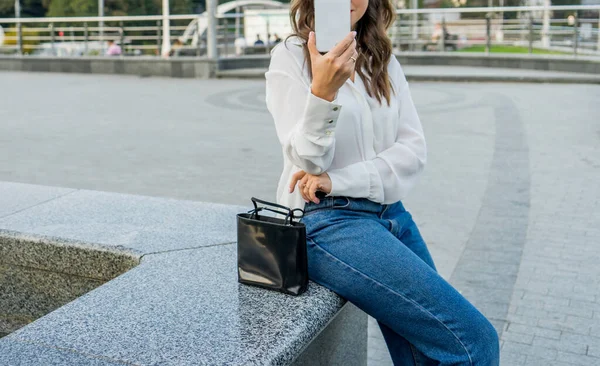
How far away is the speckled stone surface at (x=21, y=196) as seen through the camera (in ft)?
12.9

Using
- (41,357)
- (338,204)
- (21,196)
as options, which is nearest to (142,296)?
(41,357)

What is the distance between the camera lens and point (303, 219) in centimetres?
265

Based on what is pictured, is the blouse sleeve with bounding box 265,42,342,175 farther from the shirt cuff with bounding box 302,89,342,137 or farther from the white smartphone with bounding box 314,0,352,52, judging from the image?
the white smartphone with bounding box 314,0,352,52

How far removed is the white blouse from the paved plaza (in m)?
1.30

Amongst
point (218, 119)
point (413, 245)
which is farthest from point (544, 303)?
point (218, 119)

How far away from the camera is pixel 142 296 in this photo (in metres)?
2.69

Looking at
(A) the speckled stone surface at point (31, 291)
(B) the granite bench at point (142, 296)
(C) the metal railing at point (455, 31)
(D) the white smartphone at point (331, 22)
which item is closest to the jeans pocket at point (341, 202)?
(B) the granite bench at point (142, 296)

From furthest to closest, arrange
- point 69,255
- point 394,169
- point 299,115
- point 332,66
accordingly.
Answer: point 69,255, point 394,169, point 299,115, point 332,66

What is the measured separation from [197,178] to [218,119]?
13.5 ft

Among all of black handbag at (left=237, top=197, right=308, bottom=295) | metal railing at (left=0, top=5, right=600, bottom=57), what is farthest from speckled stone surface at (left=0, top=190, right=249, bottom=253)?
metal railing at (left=0, top=5, right=600, bottom=57)

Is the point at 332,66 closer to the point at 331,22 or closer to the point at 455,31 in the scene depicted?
the point at 331,22

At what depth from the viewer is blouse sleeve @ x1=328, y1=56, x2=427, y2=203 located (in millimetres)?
2643

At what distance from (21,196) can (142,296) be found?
72.2 inches

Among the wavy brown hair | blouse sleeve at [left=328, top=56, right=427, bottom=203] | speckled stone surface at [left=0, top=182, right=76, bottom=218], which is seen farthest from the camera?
speckled stone surface at [left=0, top=182, right=76, bottom=218]
